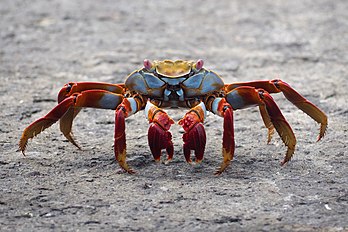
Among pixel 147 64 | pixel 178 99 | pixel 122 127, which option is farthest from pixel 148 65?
pixel 122 127

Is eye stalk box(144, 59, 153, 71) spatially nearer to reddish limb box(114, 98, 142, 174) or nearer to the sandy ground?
reddish limb box(114, 98, 142, 174)

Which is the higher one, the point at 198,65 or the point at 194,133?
the point at 198,65

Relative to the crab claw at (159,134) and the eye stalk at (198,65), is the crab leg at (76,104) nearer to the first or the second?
the crab claw at (159,134)

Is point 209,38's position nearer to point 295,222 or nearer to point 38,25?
point 38,25

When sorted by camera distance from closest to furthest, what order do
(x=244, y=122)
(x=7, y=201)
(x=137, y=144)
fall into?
(x=7, y=201) → (x=137, y=144) → (x=244, y=122)

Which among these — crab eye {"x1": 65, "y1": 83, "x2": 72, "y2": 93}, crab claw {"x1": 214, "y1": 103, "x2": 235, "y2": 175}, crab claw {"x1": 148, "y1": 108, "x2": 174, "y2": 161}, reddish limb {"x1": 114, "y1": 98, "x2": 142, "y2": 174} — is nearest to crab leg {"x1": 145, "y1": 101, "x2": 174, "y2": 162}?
crab claw {"x1": 148, "y1": 108, "x2": 174, "y2": 161}

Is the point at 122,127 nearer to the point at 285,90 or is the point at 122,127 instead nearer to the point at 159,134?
the point at 159,134

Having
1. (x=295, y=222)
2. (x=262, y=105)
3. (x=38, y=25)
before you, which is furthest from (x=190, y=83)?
(x=38, y=25)
